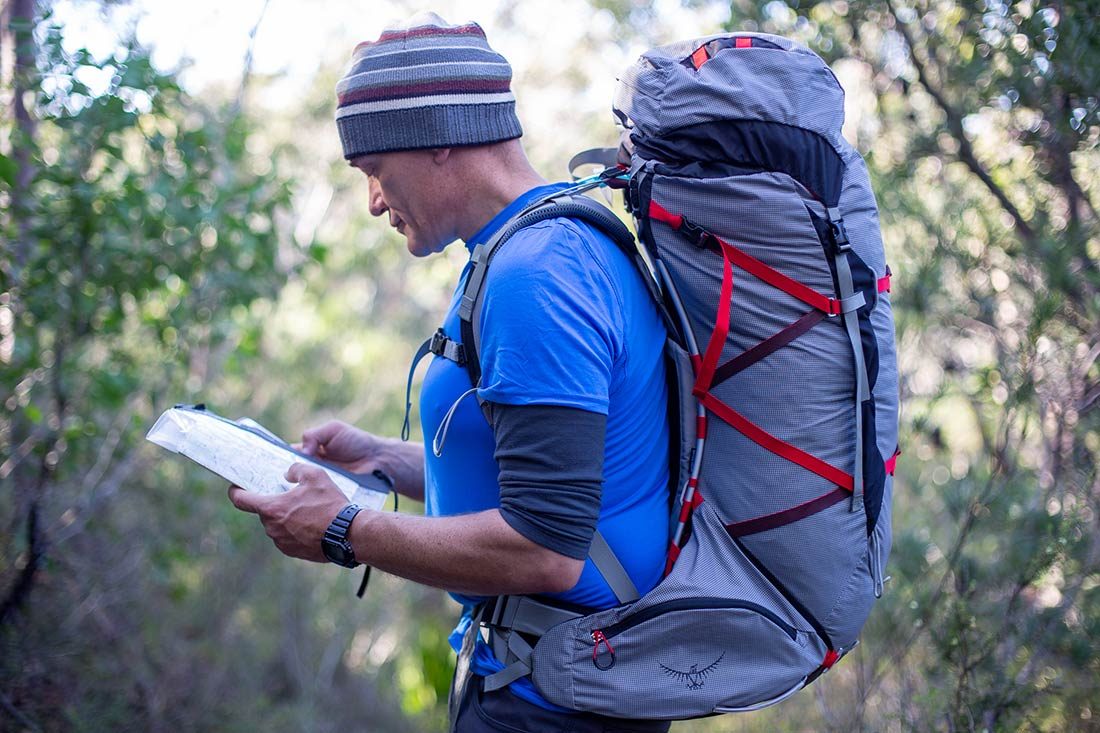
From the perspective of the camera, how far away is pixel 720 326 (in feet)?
5.57

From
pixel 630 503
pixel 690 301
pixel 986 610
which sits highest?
pixel 690 301

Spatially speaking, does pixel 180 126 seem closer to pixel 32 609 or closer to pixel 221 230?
pixel 221 230

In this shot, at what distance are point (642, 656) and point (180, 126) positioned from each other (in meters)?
3.21

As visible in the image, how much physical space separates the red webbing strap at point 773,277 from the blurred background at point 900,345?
1.55m

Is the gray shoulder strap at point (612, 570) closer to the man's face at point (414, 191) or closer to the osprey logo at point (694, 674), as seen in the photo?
the osprey logo at point (694, 674)

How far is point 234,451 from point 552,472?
798 millimetres

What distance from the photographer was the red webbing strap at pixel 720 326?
1.70 m

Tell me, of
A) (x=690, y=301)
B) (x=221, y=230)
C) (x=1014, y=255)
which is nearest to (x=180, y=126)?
(x=221, y=230)

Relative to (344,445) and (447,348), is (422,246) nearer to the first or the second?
(447,348)

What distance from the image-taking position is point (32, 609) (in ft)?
11.4

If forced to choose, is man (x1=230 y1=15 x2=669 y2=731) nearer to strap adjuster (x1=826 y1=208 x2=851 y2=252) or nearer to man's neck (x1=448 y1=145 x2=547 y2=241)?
man's neck (x1=448 y1=145 x2=547 y2=241)

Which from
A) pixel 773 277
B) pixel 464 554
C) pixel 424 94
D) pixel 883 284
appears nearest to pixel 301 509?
pixel 464 554

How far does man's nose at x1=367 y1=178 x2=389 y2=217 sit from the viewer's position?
2.07 meters

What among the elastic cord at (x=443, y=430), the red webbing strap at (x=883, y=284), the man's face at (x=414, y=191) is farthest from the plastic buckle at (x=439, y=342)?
the red webbing strap at (x=883, y=284)
